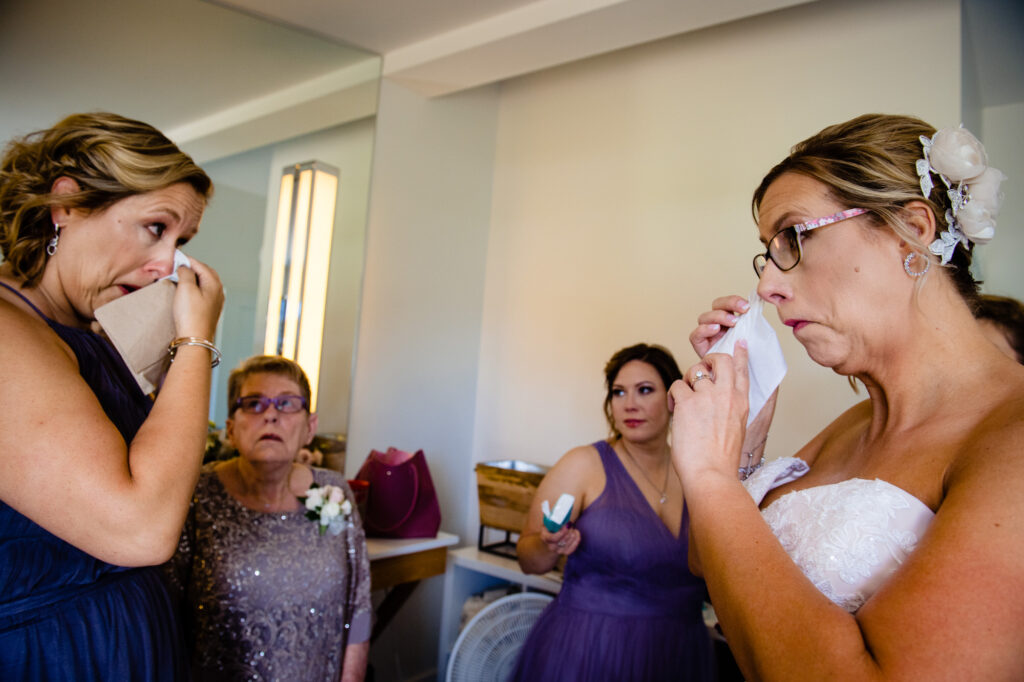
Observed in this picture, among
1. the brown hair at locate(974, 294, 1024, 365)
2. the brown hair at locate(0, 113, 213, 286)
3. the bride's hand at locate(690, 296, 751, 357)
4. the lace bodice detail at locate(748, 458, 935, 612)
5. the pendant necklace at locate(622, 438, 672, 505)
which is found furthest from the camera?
the pendant necklace at locate(622, 438, 672, 505)

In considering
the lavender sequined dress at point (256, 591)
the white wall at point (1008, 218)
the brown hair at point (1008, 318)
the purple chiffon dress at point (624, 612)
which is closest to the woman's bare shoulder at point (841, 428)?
the brown hair at point (1008, 318)

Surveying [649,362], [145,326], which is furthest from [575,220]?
[145,326]

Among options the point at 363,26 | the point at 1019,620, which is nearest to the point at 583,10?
the point at 363,26

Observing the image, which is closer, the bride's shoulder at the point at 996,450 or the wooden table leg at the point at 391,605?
the bride's shoulder at the point at 996,450

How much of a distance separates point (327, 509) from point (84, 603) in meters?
1.00

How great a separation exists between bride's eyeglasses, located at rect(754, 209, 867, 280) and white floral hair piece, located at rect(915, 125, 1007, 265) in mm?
123

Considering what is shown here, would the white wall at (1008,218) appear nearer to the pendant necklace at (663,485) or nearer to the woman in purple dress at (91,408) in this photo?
the pendant necklace at (663,485)

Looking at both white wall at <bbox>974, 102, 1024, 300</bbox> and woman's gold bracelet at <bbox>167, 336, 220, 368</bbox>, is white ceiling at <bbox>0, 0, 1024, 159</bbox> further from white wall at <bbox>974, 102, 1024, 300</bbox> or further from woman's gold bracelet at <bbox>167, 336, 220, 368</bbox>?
woman's gold bracelet at <bbox>167, 336, 220, 368</bbox>

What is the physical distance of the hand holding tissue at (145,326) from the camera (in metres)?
1.24

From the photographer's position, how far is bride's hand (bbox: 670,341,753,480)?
0.99 metres

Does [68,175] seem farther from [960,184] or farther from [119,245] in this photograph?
[960,184]

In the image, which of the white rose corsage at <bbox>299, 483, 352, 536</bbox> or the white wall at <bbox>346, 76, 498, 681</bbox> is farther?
the white wall at <bbox>346, 76, 498, 681</bbox>

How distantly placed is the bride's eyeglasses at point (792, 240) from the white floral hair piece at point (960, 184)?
12 centimetres

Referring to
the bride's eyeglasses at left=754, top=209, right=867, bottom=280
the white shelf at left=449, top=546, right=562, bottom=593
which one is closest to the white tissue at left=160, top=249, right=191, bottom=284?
the bride's eyeglasses at left=754, top=209, right=867, bottom=280
